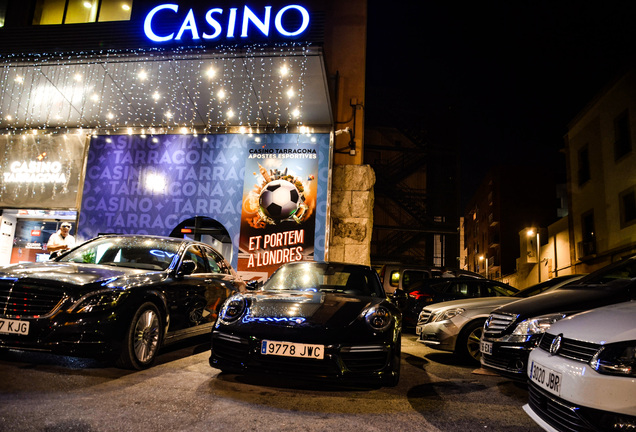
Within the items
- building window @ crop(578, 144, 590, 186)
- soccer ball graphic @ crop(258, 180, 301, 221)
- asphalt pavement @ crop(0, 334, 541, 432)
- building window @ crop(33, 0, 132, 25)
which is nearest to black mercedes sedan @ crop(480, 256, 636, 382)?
asphalt pavement @ crop(0, 334, 541, 432)

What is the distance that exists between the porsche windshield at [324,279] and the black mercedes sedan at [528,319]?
1326 millimetres

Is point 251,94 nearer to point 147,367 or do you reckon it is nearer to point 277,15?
point 277,15

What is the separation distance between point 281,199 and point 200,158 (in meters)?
2.97

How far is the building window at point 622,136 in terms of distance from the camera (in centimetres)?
1764

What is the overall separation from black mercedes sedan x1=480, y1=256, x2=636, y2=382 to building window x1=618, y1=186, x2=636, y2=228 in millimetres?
15130

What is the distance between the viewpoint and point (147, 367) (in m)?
4.62

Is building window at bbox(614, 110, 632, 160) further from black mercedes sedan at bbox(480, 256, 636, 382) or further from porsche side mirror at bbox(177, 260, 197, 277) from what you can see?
porsche side mirror at bbox(177, 260, 197, 277)

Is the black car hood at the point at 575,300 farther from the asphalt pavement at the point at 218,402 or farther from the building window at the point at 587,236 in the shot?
the building window at the point at 587,236

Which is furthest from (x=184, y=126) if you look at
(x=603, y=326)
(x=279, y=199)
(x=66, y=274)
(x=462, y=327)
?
(x=603, y=326)

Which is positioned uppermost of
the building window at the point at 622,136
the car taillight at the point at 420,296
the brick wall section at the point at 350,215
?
the building window at the point at 622,136

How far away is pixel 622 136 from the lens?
1814 centimetres

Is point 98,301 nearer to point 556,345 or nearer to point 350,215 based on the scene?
point 556,345

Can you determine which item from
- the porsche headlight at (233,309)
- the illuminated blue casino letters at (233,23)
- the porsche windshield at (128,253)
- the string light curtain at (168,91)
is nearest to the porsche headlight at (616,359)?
the porsche headlight at (233,309)

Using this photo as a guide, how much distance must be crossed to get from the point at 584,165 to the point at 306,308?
22611mm
